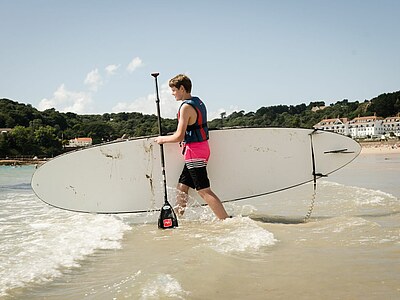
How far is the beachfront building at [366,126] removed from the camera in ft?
332

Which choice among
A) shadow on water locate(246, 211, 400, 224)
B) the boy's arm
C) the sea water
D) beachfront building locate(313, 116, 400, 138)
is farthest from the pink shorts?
beachfront building locate(313, 116, 400, 138)

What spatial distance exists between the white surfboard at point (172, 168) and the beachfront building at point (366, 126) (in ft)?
323

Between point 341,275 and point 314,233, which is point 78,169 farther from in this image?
point 341,275

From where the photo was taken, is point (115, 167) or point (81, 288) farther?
point (115, 167)

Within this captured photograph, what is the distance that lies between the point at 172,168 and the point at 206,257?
1.94 metres

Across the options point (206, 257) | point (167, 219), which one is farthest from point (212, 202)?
point (206, 257)

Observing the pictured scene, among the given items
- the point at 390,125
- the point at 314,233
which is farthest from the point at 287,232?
the point at 390,125

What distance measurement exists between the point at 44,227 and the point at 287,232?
2.39 m

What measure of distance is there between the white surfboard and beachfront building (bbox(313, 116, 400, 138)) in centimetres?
9856

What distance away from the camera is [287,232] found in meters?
3.52

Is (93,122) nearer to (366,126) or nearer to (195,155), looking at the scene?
(366,126)

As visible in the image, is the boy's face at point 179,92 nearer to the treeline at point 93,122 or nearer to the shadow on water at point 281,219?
the shadow on water at point 281,219

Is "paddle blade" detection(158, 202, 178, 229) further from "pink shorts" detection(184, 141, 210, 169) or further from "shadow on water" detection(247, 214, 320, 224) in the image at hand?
"shadow on water" detection(247, 214, 320, 224)

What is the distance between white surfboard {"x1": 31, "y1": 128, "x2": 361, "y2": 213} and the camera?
454 centimetres
